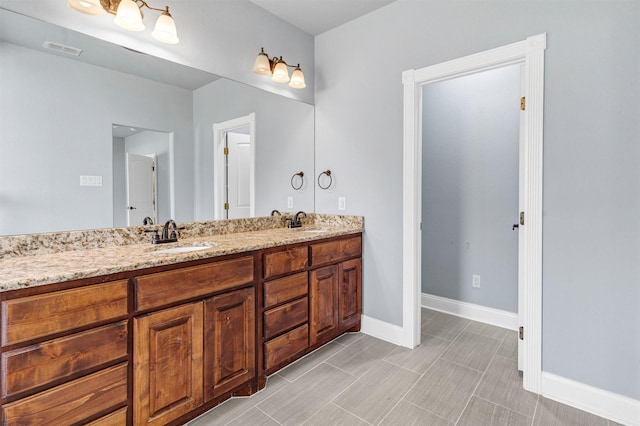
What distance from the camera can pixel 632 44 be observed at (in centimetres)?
159

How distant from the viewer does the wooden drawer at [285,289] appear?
192cm

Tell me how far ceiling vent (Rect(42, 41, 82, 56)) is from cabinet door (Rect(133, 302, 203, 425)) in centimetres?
139

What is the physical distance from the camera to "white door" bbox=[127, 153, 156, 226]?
186cm

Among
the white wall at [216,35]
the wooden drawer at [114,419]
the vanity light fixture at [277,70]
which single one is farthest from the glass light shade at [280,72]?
the wooden drawer at [114,419]

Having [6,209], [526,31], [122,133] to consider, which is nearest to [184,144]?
[122,133]

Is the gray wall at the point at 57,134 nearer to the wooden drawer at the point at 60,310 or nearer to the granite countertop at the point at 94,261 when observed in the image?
the granite countertop at the point at 94,261

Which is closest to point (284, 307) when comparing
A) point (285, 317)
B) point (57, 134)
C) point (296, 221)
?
point (285, 317)

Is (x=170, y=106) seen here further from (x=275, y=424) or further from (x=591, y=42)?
(x=591, y=42)

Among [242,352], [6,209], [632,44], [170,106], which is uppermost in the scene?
[632,44]

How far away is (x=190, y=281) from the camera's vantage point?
5.02 ft

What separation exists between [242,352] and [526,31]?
8.16 feet

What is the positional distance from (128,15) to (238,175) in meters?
1.20

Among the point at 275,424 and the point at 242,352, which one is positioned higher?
the point at 242,352

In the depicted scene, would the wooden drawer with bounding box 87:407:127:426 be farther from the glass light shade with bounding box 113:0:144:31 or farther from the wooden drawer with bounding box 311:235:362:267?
the glass light shade with bounding box 113:0:144:31
